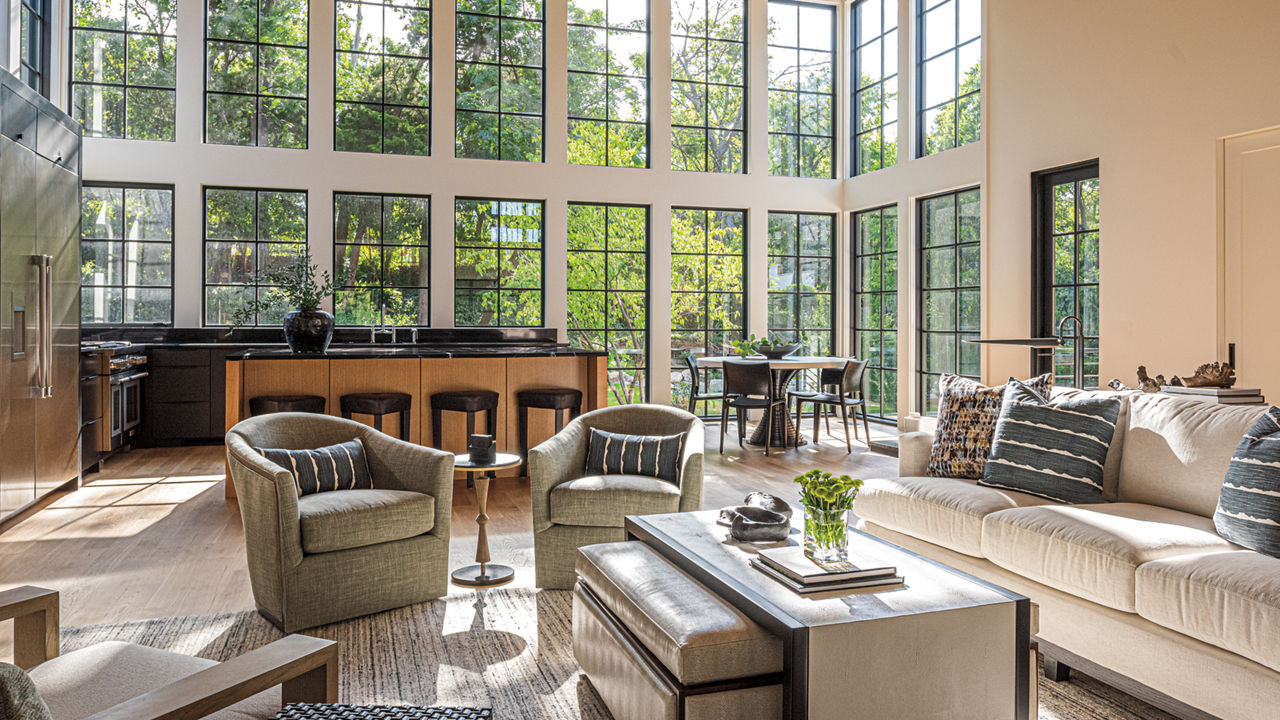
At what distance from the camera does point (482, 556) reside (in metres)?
3.64

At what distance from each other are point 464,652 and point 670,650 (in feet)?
3.71

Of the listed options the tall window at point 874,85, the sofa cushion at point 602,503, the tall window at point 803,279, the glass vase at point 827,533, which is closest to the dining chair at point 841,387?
the tall window at point 803,279

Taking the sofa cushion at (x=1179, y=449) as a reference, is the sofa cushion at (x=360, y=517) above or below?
below

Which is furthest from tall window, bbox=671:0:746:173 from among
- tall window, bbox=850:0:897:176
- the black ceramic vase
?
the black ceramic vase

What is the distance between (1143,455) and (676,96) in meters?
7.14

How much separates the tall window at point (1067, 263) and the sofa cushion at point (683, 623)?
502 centimetres

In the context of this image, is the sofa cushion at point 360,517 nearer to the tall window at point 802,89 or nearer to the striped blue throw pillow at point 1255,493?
the striped blue throw pillow at point 1255,493

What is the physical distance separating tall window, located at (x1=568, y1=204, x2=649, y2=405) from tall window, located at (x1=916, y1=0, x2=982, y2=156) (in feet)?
10.2

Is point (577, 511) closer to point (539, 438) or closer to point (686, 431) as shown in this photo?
point (686, 431)

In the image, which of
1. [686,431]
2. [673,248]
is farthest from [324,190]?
[686,431]

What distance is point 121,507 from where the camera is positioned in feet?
16.5

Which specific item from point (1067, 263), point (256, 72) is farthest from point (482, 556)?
point (256, 72)

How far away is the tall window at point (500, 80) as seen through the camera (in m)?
8.62

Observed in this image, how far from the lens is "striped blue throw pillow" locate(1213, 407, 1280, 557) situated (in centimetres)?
238
